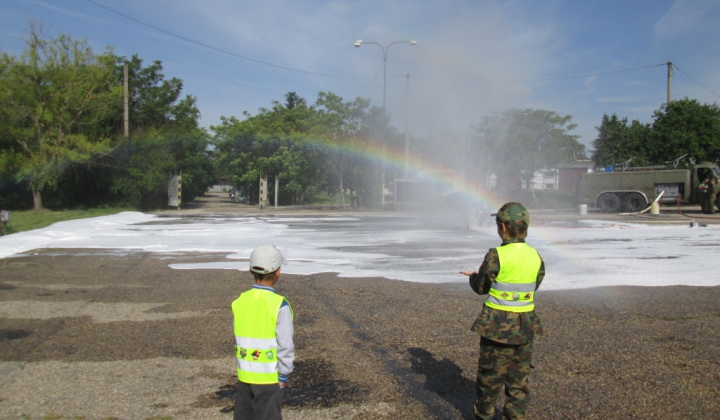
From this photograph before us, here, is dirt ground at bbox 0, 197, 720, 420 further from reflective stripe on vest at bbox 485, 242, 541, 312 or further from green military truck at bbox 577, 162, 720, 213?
green military truck at bbox 577, 162, 720, 213

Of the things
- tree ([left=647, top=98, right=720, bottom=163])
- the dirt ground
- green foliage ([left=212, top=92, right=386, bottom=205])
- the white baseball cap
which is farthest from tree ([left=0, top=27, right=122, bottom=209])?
tree ([left=647, top=98, right=720, bottom=163])

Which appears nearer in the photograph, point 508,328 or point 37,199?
point 508,328

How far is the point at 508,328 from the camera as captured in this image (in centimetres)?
327

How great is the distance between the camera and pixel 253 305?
2770 millimetres

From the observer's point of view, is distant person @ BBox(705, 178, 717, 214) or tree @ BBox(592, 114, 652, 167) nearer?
distant person @ BBox(705, 178, 717, 214)

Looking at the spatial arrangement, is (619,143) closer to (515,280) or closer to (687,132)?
(687,132)

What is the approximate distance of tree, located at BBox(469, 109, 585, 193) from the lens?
1232 inches

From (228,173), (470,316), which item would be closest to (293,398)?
(470,316)

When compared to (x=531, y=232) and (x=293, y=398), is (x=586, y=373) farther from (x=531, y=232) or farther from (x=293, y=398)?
(x=531, y=232)

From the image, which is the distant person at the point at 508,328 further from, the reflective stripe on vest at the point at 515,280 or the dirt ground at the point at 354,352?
the dirt ground at the point at 354,352

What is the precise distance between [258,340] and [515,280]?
169 cm

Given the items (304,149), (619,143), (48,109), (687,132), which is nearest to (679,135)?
(687,132)

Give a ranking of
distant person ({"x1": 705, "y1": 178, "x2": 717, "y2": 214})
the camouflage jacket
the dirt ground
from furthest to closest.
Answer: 1. distant person ({"x1": 705, "y1": 178, "x2": 717, "y2": 214})
2. the dirt ground
3. the camouflage jacket

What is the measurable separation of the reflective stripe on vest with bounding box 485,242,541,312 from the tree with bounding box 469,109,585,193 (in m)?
26.7
